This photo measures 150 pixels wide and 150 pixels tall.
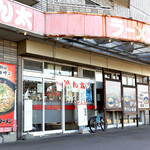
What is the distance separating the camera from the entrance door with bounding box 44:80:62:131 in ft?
36.2

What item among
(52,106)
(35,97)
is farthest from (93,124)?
(35,97)

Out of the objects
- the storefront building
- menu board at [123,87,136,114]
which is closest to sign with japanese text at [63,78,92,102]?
the storefront building

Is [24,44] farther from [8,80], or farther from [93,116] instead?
[93,116]

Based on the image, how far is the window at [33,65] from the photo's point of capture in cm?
1045

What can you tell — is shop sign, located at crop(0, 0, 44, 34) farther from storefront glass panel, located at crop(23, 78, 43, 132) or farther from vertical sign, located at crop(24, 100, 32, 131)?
vertical sign, located at crop(24, 100, 32, 131)

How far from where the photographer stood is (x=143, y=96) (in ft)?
52.9

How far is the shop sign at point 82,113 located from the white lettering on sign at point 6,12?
18.8 ft

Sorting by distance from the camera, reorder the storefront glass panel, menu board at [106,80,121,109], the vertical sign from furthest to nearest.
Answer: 1. menu board at [106,80,121,109]
2. the storefront glass panel
3. the vertical sign

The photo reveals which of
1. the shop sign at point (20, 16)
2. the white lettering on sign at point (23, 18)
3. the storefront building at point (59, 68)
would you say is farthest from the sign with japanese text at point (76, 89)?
the white lettering on sign at point (23, 18)

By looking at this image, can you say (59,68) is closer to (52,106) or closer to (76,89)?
(76,89)

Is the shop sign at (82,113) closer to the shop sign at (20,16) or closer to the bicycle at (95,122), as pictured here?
the bicycle at (95,122)

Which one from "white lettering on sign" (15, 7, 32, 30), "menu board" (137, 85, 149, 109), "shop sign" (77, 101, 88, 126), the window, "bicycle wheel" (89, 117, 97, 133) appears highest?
"white lettering on sign" (15, 7, 32, 30)

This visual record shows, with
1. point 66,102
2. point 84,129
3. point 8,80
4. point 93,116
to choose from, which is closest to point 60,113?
point 66,102

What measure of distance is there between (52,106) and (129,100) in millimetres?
5693
